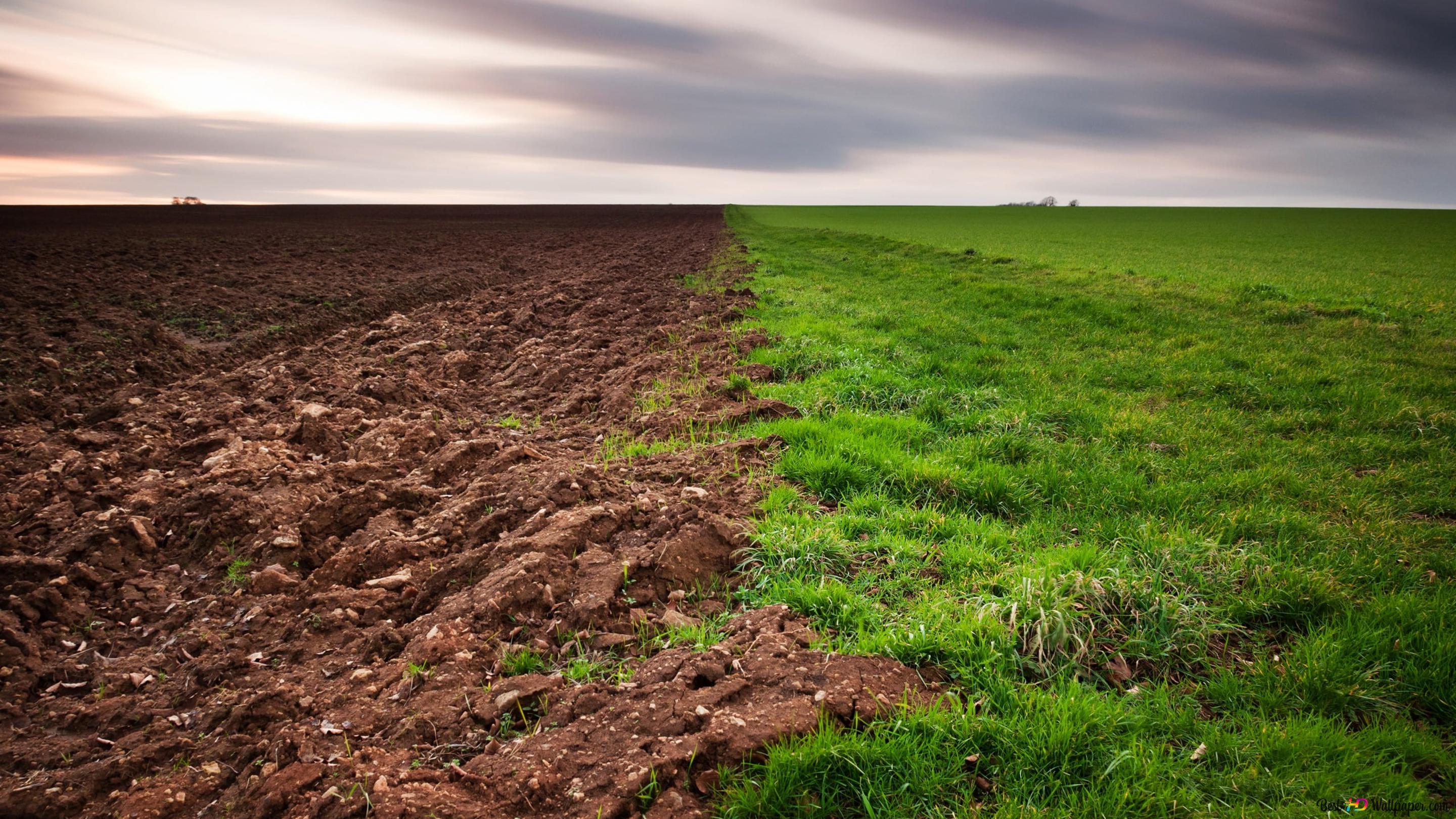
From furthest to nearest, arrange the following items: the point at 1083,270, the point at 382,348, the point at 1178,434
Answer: the point at 1083,270 → the point at 382,348 → the point at 1178,434

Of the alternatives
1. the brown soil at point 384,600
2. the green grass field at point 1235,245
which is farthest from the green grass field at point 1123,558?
the green grass field at point 1235,245

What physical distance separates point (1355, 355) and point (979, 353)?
5272 mm

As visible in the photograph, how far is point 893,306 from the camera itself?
13.7 m

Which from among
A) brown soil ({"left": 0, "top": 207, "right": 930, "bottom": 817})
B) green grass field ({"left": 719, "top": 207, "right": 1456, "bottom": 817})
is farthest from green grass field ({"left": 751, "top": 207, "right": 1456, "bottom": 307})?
brown soil ({"left": 0, "top": 207, "right": 930, "bottom": 817})

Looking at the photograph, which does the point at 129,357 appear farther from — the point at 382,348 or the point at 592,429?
the point at 592,429

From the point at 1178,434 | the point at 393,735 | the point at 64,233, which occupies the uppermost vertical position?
the point at 64,233

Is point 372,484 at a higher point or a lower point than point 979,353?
lower

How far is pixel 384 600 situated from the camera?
14.1 ft

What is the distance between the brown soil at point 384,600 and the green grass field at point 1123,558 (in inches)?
15.3

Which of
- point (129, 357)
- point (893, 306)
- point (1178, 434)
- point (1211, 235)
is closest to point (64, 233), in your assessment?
point (129, 357)

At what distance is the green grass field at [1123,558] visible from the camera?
2826 millimetres

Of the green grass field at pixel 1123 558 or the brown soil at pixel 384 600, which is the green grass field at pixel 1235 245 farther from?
the brown soil at pixel 384 600

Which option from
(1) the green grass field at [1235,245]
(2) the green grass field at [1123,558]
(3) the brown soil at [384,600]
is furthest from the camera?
(1) the green grass field at [1235,245]

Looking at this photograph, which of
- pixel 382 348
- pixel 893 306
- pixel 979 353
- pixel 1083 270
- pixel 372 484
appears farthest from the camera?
pixel 1083 270
